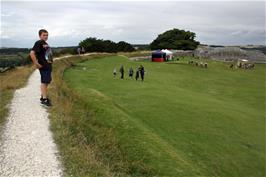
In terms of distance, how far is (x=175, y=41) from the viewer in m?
126

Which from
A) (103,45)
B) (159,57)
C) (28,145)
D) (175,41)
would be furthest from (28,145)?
(175,41)

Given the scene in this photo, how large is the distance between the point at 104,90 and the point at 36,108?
15.7m

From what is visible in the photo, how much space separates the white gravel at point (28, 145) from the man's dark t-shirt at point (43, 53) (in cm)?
177

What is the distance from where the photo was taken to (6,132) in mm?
12312

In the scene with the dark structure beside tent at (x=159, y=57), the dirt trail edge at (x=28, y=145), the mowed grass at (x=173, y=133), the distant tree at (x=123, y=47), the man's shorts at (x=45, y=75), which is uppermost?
the distant tree at (x=123, y=47)

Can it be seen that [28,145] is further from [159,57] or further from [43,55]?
[159,57]

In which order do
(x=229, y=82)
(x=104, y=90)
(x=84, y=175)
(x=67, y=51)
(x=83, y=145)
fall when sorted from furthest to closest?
(x=67, y=51) → (x=229, y=82) → (x=104, y=90) → (x=83, y=145) → (x=84, y=175)

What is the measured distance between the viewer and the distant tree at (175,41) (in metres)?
123

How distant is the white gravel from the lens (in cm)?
945

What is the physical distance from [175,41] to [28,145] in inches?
4606

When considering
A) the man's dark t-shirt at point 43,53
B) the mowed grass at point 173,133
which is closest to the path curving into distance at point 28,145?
the mowed grass at point 173,133

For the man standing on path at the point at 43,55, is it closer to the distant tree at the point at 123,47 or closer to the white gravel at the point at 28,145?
the white gravel at the point at 28,145

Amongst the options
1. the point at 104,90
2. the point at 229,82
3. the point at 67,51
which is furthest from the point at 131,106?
the point at 67,51

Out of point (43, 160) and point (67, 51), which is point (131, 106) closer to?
point (43, 160)
